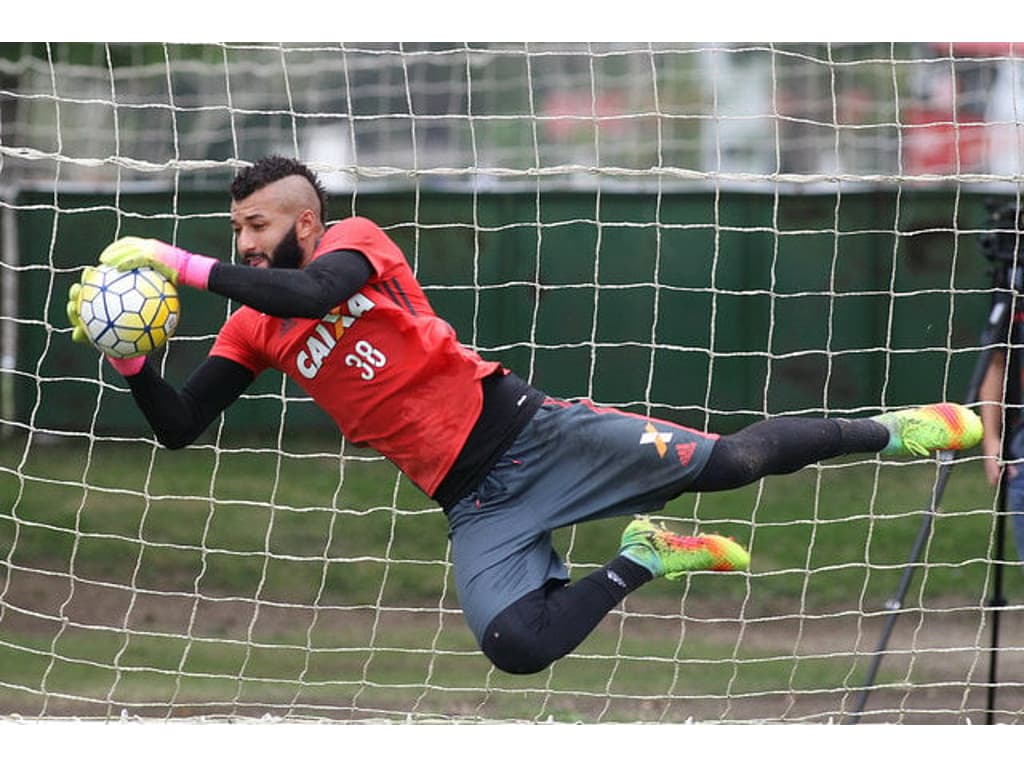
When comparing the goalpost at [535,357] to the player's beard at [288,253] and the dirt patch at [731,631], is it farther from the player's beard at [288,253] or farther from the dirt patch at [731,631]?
the player's beard at [288,253]

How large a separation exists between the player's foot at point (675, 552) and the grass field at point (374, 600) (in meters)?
0.78

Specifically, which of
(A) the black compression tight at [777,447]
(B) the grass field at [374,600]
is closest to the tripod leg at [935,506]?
(B) the grass field at [374,600]

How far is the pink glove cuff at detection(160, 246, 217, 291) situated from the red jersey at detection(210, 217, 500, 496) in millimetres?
364

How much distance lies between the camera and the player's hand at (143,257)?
4.32 metres

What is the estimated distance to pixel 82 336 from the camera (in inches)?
179

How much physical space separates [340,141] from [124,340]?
9106 mm

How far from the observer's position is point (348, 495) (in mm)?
10844

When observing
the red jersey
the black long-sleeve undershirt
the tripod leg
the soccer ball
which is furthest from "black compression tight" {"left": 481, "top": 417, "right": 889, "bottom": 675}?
the soccer ball

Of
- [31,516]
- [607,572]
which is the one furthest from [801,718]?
[31,516]

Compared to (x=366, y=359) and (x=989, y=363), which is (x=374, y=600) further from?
(x=366, y=359)

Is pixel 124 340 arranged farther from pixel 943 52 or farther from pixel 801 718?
pixel 943 52

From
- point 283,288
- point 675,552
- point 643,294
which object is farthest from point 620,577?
point 643,294

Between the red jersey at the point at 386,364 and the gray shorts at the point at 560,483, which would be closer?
the red jersey at the point at 386,364

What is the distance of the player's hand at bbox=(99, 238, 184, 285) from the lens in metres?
4.32
